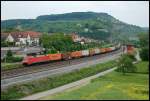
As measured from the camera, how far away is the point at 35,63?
8831 cm

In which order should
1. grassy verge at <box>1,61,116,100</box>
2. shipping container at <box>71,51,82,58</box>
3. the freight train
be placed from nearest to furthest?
grassy verge at <box>1,61,116,100</box>, the freight train, shipping container at <box>71,51,82,58</box>

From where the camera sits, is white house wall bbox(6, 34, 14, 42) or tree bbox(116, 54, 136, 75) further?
→ white house wall bbox(6, 34, 14, 42)

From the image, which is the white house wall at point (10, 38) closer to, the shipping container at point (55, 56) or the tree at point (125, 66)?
the shipping container at point (55, 56)

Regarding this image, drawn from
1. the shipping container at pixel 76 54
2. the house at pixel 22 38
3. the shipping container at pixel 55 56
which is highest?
the house at pixel 22 38

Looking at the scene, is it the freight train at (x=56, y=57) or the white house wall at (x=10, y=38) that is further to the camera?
the white house wall at (x=10, y=38)

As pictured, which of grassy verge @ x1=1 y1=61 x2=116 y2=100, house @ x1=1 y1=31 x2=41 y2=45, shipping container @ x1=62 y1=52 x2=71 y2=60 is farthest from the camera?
house @ x1=1 y1=31 x2=41 y2=45

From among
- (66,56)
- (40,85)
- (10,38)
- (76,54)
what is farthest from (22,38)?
(40,85)

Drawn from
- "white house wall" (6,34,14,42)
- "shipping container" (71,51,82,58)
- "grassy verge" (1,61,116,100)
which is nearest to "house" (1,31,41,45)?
"white house wall" (6,34,14,42)

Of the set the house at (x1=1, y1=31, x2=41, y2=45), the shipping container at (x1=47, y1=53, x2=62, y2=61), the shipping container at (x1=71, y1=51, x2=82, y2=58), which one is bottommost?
the shipping container at (x1=71, y1=51, x2=82, y2=58)

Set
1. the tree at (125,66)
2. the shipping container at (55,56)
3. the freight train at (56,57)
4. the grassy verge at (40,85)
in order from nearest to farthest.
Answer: the grassy verge at (40,85), the tree at (125,66), the freight train at (56,57), the shipping container at (55,56)

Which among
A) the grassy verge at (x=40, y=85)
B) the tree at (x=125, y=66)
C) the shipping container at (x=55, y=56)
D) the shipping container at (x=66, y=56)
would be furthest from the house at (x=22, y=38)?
the grassy verge at (x=40, y=85)

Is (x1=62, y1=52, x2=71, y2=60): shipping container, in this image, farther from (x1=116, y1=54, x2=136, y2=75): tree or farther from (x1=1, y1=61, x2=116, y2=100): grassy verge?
(x1=1, y1=61, x2=116, y2=100): grassy verge

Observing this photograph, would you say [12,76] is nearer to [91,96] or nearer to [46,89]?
[46,89]

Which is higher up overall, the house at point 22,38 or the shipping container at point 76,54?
the house at point 22,38
